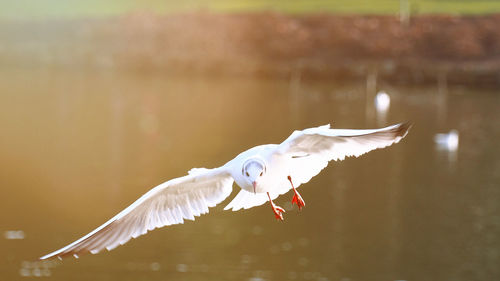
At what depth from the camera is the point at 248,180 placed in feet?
19.5

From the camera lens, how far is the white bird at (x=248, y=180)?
232 inches

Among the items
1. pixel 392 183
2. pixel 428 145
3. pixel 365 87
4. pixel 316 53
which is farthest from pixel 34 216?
pixel 316 53

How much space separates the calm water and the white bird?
8227 mm

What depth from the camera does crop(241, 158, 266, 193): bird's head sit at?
5.88m

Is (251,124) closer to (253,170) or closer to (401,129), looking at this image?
(253,170)

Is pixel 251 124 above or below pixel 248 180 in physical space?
above

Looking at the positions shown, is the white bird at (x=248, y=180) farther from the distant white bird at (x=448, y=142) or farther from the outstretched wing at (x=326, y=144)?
the distant white bird at (x=448, y=142)

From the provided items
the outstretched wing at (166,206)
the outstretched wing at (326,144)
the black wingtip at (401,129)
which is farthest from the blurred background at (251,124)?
the black wingtip at (401,129)

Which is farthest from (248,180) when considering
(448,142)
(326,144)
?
(448,142)

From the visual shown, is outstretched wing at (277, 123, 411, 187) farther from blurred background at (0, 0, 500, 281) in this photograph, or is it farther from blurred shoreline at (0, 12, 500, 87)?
blurred shoreline at (0, 12, 500, 87)

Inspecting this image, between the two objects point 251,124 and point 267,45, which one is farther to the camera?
point 267,45

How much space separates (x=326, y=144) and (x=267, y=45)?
150 ft

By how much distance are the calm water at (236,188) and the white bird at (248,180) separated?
8227 millimetres

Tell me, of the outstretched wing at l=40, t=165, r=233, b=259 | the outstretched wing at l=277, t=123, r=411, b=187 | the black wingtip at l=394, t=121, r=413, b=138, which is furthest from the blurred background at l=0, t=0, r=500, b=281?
the black wingtip at l=394, t=121, r=413, b=138
